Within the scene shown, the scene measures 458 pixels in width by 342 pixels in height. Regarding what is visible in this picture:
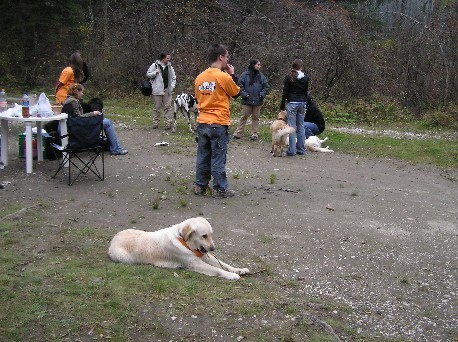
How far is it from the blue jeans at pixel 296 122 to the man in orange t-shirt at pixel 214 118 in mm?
3325

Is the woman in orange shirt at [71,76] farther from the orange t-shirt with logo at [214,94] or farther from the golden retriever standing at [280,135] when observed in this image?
the golden retriever standing at [280,135]

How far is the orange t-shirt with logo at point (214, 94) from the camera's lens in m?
7.00

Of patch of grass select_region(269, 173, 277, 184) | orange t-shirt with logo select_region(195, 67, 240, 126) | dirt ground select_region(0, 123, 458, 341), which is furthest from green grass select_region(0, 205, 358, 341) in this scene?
patch of grass select_region(269, 173, 277, 184)

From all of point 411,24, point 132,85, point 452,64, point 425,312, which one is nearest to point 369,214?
point 425,312

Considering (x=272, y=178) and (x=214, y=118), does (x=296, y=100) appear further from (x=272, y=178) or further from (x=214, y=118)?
(x=214, y=118)

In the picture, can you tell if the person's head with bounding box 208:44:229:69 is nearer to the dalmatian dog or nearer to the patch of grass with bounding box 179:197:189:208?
the patch of grass with bounding box 179:197:189:208

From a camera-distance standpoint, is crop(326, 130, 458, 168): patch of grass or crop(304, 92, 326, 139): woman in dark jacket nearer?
crop(326, 130, 458, 168): patch of grass

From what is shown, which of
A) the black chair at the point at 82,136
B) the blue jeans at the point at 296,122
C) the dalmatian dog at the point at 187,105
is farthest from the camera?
the dalmatian dog at the point at 187,105

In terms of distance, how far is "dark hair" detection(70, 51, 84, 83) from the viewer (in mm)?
9102

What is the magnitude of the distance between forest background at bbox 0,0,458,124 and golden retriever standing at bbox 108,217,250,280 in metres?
11.6

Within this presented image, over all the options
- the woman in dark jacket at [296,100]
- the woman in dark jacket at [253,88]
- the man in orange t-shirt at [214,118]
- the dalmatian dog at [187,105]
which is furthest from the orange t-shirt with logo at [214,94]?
the dalmatian dog at [187,105]

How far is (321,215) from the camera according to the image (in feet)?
22.4

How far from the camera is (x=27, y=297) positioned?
423 cm

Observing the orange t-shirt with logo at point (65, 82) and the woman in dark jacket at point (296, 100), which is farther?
the woman in dark jacket at point (296, 100)
